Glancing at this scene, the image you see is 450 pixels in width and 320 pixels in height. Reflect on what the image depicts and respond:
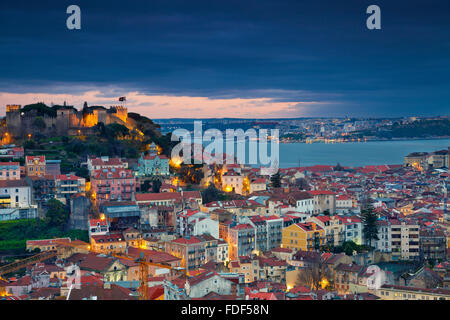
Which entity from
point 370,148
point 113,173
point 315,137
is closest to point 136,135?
point 113,173

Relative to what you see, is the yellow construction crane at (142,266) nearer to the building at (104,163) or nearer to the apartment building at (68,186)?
the apartment building at (68,186)

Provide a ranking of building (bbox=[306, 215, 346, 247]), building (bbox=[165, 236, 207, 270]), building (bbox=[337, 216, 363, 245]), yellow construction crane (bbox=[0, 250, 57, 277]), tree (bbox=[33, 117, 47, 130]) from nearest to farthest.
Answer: yellow construction crane (bbox=[0, 250, 57, 277]), building (bbox=[165, 236, 207, 270]), building (bbox=[306, 215, 346, 247]), building (bbox=[337, 216, 363, 245]), tree (bbox=[33, 117, 47, 130])

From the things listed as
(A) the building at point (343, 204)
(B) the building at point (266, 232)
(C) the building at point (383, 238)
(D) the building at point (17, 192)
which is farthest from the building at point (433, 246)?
(D) the building at point (17, 192)

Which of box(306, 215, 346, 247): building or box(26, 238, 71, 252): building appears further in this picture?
box(306, 215, 346, 247): building

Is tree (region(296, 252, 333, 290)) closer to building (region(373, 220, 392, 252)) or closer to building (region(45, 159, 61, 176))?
building (region(373, 220, 392, 252))

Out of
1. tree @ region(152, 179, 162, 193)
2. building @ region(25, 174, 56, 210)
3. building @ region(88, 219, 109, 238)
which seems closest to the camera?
building @ region(88, 219, 109, 238)

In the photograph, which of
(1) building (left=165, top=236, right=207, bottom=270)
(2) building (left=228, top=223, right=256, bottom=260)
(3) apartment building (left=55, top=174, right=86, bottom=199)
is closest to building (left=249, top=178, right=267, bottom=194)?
(2) building (left=228, top=223, right=256, bottom=260)
